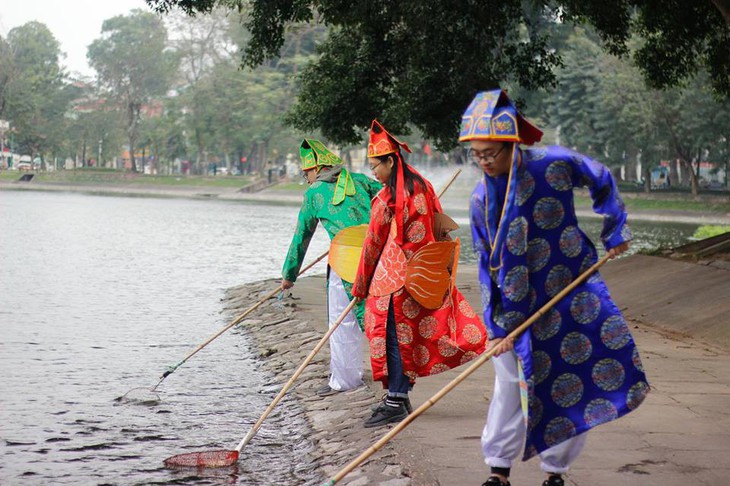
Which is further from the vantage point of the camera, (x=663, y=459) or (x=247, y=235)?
(x=247, y=235)

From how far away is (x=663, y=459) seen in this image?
611 cm

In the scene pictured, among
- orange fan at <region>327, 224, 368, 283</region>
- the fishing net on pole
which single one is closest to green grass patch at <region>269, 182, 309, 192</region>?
the fishing net on pole

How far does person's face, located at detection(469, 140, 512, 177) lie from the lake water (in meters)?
2.62

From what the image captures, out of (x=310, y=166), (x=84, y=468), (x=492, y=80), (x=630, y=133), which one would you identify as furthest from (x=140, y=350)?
(x=630, y=133)

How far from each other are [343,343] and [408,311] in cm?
143

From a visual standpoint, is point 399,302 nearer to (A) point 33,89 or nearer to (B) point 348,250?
(B) point 348,250

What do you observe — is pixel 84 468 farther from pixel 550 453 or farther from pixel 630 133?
pixel 630 133

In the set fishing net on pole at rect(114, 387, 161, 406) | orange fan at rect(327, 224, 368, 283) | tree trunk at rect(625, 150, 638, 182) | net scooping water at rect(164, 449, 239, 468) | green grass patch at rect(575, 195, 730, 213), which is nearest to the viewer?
net scooping water at rect(164, 449, 239, 468)

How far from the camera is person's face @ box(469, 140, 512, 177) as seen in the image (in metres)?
4.97

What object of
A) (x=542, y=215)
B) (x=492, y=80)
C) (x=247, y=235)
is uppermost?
(x=492, y=80)

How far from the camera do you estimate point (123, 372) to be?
10.9m

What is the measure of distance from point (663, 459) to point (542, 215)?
183cm

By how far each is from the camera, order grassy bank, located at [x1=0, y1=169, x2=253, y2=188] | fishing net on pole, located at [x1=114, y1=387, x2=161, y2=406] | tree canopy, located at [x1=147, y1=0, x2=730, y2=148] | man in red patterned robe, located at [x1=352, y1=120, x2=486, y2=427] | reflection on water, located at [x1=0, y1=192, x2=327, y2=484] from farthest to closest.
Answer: grassy bank, located at [x1=0, y1=169, x2=253, y2=188], tree canopy, located at [x1=147, y1=0, x2=730, y2=148], fishing net on pole, located at [x1=114, y1=387, x2=161, y2=406], reflection on water, located at [x1=0, y1=192, x2=327, y2=484], man in red patterned robe, located at [x1=352, y1=120, x2=486, y2=427]

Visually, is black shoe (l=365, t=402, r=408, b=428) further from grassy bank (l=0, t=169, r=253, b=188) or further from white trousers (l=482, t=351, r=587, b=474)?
grassy bank (l=0, t=169, r=253, b=188)
